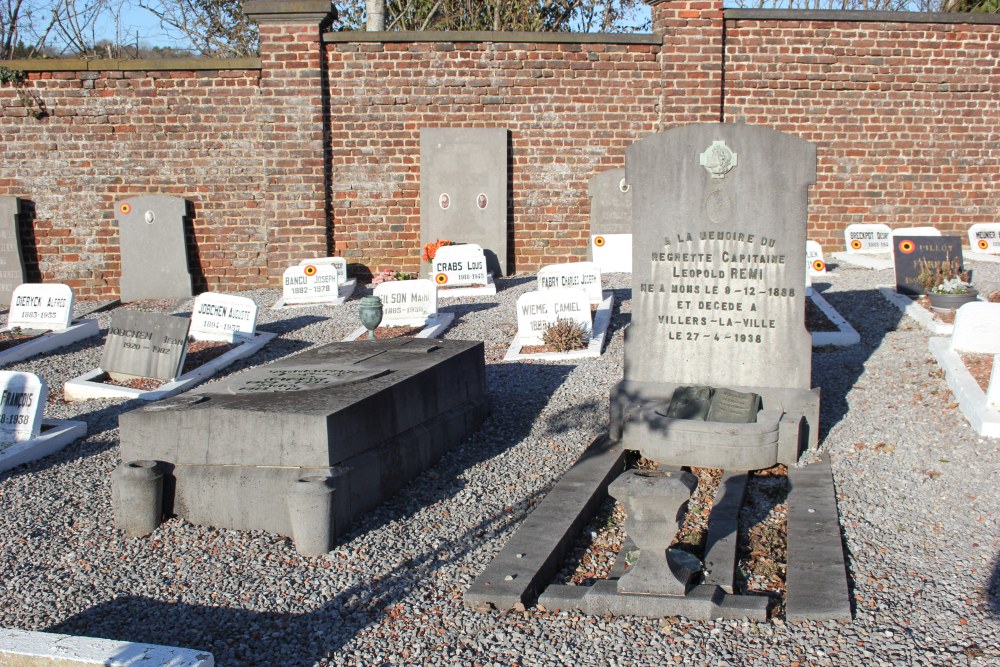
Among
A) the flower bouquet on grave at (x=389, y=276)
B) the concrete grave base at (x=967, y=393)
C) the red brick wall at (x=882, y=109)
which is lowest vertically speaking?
the concrete grave base at (x=967, y=393)

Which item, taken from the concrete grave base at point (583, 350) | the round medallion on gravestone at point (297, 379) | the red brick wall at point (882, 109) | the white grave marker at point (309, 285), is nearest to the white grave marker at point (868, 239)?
the red brick wall at point (882, 109)

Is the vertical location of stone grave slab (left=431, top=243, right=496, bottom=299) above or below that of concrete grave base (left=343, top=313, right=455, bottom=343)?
above

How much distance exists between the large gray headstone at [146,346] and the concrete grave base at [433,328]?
1939 mm

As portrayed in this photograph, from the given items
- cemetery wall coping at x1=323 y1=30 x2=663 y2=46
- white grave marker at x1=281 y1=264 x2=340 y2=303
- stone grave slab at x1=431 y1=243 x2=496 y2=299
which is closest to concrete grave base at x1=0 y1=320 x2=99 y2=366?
white grave marker at x1=281 y1=264 x2=340 y2=303

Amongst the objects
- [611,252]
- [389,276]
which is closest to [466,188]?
[389,276]

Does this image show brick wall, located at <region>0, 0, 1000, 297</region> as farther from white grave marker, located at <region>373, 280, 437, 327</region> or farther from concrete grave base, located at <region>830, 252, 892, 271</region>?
white grave marker, located at <region>373, 280, 437, 327</region>

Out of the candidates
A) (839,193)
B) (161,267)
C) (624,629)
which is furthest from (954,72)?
(624,629)

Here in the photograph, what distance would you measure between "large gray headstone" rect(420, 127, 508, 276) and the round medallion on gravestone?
835 centimetres

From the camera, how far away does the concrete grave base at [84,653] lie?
10.8 feet

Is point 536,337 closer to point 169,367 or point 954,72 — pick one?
point 169,367

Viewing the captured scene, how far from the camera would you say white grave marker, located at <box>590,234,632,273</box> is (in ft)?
46.5

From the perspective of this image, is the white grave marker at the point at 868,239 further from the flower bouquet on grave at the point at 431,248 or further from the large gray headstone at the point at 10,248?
the large gray headstone at the point at 10,248

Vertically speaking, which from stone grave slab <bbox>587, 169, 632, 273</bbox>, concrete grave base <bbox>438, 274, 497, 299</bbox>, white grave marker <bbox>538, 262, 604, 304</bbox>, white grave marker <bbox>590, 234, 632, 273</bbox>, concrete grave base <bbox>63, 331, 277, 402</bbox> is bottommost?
concrete grave base <bbox>63, 331, 277, 402</bbox>

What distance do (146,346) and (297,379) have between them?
3.19 m
